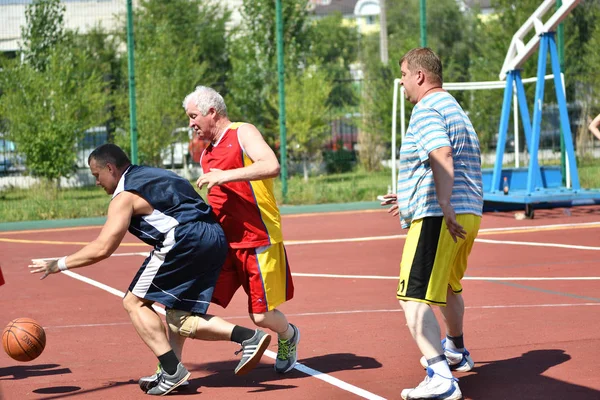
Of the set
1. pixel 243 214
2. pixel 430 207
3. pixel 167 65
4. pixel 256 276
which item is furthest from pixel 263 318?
pixel 167 65

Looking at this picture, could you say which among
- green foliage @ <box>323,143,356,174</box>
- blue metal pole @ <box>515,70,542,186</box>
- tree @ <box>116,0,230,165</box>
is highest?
tree @ <box>116,0,230,165</box>

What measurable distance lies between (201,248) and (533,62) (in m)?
23.9

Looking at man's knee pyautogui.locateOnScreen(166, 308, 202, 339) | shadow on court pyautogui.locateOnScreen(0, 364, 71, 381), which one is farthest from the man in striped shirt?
shadow on court pyautogui.locateOnScreen(0, 364, 71, 381)

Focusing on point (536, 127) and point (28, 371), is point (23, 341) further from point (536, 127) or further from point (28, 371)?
point (536, 127)

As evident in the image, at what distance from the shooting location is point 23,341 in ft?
21.0

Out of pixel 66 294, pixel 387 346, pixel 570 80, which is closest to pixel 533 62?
pixel 570 80

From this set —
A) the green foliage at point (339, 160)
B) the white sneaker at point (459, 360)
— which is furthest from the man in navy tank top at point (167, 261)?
the green foliage at point (339, 160)

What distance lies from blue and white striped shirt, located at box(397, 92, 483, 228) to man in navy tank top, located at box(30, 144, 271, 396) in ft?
4.18

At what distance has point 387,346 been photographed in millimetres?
7277

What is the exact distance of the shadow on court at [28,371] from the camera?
6809 millimetres

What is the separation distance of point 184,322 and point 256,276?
557 millimetres

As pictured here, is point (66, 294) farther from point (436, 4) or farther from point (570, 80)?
point (436, 4)

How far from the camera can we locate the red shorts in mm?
6402

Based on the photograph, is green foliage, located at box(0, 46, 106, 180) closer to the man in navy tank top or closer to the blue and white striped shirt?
the man in navy tank top
